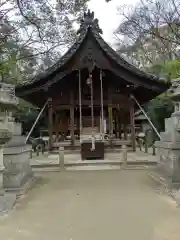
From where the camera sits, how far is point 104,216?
579 centimetres

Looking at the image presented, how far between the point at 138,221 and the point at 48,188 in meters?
3.69

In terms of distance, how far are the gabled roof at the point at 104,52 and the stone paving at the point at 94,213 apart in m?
7.77

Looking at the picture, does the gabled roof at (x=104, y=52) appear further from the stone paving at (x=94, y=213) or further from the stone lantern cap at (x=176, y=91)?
the stone lantern cap at (x=176, y=91)

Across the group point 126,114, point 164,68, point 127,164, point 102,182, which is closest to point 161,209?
point 102,182

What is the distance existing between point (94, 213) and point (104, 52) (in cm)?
1123

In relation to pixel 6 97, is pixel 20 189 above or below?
below

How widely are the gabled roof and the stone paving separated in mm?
7766

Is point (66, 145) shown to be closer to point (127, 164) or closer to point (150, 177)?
point (127, 164)

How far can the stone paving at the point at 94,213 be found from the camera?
4.89 metres

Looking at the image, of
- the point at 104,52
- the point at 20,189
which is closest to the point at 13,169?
the point at 20,189

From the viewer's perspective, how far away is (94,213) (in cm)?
601

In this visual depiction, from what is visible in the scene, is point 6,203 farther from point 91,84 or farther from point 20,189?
point 91,84

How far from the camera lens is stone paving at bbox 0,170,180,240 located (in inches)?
193

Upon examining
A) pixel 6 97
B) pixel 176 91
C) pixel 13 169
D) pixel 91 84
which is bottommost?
pixel 13 169
